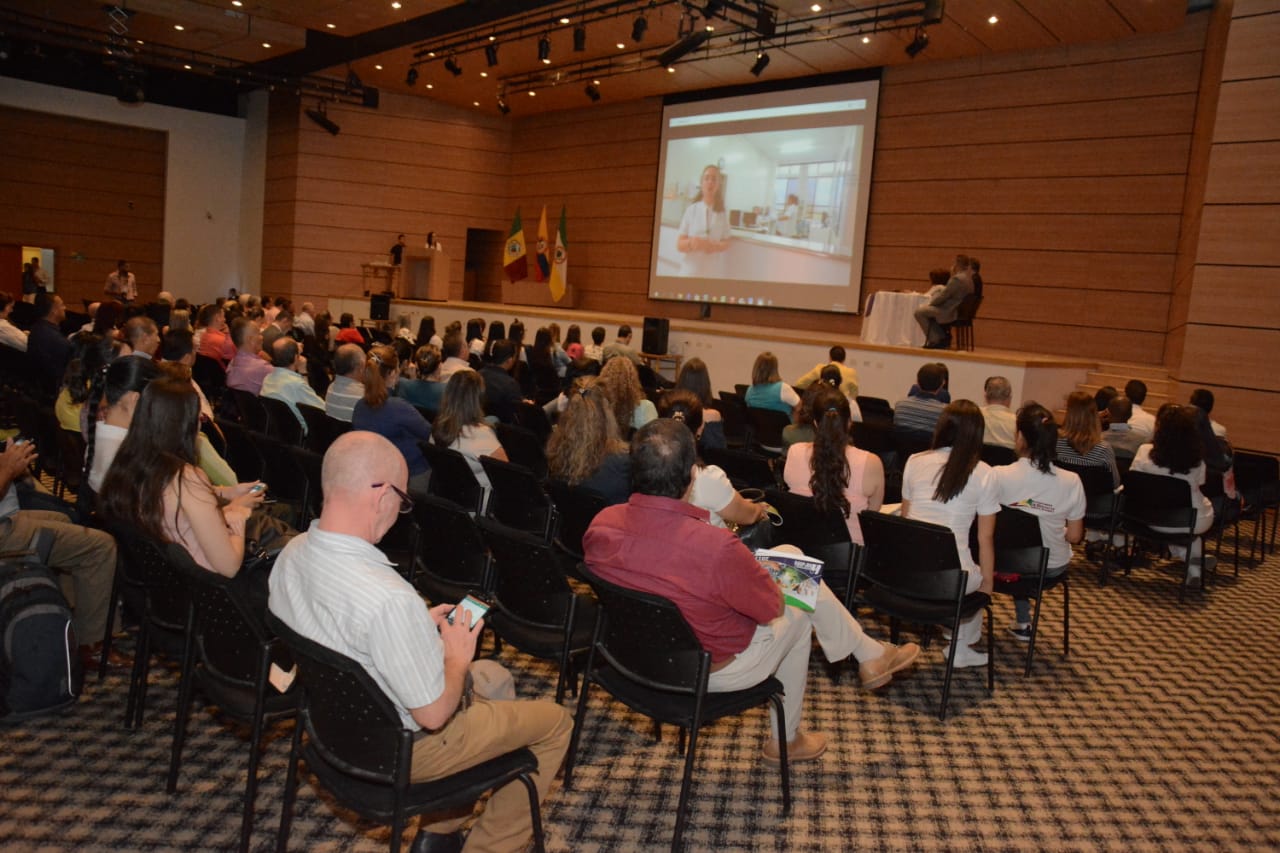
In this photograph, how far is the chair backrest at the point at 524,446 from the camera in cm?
527

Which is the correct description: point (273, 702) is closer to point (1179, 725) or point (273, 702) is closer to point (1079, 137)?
point (1179, 725)

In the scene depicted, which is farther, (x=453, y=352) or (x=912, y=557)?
(x=453, y=352)

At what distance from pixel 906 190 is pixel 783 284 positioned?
91.6 inches

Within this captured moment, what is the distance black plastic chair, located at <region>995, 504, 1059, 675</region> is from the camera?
407 centimetres

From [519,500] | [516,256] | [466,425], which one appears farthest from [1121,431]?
[516,256]

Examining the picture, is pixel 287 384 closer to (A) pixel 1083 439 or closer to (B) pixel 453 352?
(B) pixel 453 352

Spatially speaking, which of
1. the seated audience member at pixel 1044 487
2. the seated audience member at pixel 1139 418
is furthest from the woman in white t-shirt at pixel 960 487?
the seated audience member at pixel 1139 418

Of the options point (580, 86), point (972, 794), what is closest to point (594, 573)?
point (972, 794)

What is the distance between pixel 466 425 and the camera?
177 inches

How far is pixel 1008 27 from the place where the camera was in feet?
35.2

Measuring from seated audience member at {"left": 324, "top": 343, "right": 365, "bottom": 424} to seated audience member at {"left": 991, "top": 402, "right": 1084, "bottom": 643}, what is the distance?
3667mm

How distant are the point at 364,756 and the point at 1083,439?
15.7ft

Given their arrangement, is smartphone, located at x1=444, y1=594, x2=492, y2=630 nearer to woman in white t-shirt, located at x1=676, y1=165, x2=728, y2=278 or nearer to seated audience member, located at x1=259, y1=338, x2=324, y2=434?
seated audience member, located at x1=259, y1=338, x2=324, y2=434

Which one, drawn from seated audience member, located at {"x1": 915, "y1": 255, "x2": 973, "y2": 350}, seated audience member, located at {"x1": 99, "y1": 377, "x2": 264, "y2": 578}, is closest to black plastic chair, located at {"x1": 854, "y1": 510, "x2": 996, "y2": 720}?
seated audience member, located at {"x1": 99, "y1": 377, "x2": 264, "y2": 578}
